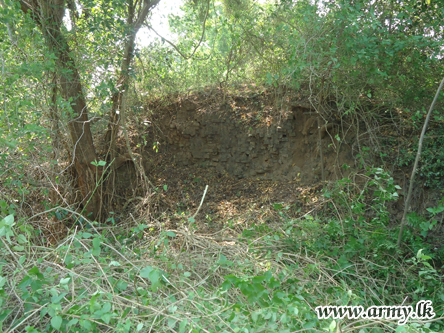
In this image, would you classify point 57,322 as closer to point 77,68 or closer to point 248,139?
point 77,68

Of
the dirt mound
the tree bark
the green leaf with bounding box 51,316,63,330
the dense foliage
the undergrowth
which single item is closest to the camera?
the green leaf with bounding box 51,316,63,330

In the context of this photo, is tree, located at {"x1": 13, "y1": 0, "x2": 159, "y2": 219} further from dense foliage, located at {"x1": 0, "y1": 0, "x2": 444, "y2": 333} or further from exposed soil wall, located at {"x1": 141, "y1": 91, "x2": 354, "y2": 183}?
exposed soil wall, located at {"x1": 141, "y1": 91, "x2": 354, "y2": 183}

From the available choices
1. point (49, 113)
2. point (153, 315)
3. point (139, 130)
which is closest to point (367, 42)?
point (153, 315)

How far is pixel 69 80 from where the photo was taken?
5.61 m

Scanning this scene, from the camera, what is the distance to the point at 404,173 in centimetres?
561

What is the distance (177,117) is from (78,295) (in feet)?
19.4

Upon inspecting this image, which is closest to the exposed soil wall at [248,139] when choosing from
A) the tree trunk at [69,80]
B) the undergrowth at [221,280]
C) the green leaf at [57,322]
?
the undergrowth at [221,280]

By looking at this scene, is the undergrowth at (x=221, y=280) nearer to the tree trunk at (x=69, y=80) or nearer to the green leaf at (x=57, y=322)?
the green leaf at (x=57, y=322)

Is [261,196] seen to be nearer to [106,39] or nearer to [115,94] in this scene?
[115,94]

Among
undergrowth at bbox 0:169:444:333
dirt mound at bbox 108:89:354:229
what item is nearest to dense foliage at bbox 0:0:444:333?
undergrowth at bbox 0:169:444:333

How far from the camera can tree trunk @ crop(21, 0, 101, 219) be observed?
5.31 metres

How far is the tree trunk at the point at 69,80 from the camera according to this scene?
531cm

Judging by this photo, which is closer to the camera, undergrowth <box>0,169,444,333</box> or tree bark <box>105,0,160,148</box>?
undergrowth <box>0,169,444,333</box>

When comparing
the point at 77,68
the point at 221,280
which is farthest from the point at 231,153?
the point at 221,280
